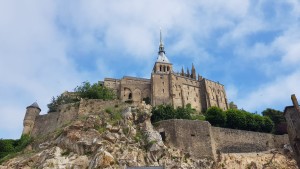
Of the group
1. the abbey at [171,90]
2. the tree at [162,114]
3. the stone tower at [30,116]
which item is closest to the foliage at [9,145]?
the stone tower at [30,116]

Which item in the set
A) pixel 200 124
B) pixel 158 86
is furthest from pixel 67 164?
pixel 158 86

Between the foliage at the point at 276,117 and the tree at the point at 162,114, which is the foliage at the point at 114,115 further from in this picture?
the foliage at the point at 276,117

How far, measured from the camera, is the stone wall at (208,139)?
116ft

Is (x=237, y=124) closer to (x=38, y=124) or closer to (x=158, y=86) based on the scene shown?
(x=158, y=86)

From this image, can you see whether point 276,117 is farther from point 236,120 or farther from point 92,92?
point 92,92

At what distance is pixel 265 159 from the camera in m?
36.1

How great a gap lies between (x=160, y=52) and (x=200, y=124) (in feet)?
178

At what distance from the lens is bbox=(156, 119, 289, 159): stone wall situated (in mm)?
35312

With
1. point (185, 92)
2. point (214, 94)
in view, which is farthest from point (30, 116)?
point (214, 94)

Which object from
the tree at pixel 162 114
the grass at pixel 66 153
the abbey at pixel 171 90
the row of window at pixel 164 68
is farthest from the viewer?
the row of window at pixel 164 68

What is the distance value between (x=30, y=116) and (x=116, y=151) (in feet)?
74.4

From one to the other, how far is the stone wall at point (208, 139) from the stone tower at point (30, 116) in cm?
2103

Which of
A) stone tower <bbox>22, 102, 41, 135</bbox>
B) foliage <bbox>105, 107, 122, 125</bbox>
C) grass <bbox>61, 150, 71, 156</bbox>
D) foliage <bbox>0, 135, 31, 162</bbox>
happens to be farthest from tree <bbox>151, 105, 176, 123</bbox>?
stone tower <bbox>22, 102, 41, 135</bbox>

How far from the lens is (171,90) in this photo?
64.1 meters
